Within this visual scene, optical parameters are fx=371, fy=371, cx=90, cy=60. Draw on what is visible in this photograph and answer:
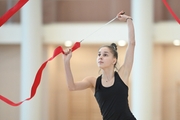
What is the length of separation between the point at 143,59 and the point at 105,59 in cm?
390

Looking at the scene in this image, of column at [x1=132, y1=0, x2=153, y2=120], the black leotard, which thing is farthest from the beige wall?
the black leotard

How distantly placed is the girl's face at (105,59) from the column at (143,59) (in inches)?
148

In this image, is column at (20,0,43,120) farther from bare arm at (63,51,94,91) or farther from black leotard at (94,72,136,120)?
black leotard at (94,72,136,120)

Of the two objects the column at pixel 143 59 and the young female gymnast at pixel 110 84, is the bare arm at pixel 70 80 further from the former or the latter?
the column at pixel 143 59

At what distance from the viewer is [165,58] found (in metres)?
7.61

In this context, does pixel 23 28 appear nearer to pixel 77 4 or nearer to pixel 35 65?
pixel 35 65

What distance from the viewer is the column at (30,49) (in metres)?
6.62

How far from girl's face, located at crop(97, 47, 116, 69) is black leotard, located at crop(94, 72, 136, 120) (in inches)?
5.8

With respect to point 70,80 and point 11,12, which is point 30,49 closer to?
point 11,12

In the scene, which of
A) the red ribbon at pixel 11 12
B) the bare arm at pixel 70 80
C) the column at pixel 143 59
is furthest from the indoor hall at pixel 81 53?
the bare arm at pixel 70 80

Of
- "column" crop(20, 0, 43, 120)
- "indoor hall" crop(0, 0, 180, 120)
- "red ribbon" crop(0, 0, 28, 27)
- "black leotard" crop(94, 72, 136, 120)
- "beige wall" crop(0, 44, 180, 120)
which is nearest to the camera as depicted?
"black leotard" crop(94, 72, 136, 120)

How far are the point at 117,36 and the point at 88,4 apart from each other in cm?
96

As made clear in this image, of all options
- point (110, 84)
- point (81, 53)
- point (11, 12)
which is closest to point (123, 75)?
point (110, 84)

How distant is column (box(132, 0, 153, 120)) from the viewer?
629 cm
